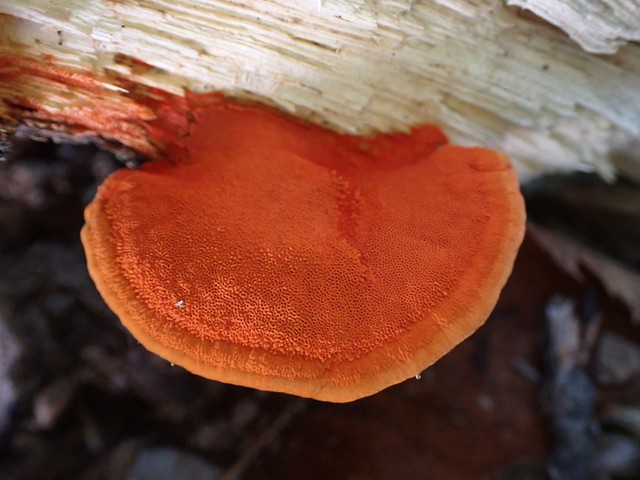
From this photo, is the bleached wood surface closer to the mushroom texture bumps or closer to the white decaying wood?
the white decaying wood

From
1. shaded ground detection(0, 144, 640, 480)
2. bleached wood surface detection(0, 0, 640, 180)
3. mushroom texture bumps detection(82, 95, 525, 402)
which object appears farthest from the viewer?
shaded ground detection(0, 144, 640, 480)

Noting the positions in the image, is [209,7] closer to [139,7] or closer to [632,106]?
[139,7]

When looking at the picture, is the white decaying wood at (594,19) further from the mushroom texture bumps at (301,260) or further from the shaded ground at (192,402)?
the shaded ground at (192,402)

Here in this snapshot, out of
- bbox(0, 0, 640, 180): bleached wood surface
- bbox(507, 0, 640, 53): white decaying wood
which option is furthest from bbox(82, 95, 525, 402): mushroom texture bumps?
bbox(507, 0, 640, 53): white decaying wood

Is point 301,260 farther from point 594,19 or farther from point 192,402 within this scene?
point 192,402

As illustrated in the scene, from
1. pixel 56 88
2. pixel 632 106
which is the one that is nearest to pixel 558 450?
pixel 632 106
